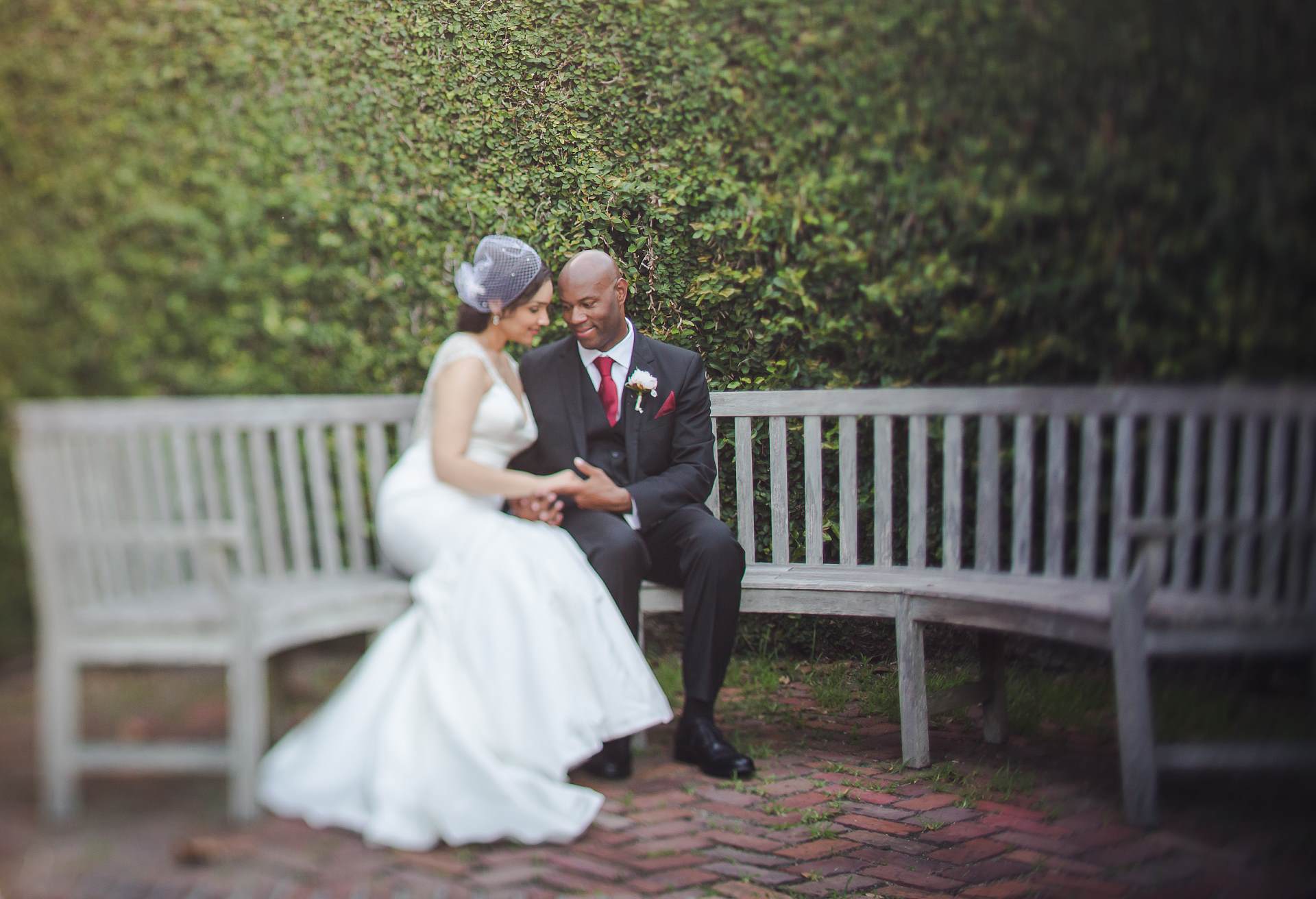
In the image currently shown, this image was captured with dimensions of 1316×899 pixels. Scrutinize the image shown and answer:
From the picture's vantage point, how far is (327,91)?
122 inches

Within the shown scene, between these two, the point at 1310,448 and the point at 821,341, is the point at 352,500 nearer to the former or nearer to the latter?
the point at 821,341

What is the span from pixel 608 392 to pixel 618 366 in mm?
97

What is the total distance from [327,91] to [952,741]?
8.94 ft

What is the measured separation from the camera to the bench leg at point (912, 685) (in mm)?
3662

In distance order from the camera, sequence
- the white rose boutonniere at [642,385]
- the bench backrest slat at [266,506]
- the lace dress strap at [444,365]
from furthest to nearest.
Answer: the white rose boutonniere at [642,385]
the lace dress strap at [444,365]
the bench backrest slat at [266,506]

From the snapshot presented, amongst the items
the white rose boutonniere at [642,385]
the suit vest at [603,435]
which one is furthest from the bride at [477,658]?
the white rose boutonniere at [642,385]

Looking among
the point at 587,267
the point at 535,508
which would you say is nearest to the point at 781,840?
the point at 535,508

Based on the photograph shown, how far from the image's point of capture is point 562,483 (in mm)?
3334


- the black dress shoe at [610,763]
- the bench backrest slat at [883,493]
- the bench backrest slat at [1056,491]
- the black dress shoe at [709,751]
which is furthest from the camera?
the bench backrest slat at [883,493]

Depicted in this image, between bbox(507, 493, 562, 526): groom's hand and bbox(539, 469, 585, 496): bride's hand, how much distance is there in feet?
0.07

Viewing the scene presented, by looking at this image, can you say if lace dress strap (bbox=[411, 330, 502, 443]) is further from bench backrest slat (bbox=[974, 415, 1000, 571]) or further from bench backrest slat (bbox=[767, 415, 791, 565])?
bench backrest slat (bbox=[974, 415, 1000, 571])

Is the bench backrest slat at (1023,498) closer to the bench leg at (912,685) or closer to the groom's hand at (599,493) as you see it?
the bench leg at (912,685)

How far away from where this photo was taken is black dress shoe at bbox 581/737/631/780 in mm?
3412

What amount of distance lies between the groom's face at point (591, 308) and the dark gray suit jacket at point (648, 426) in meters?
0.07
